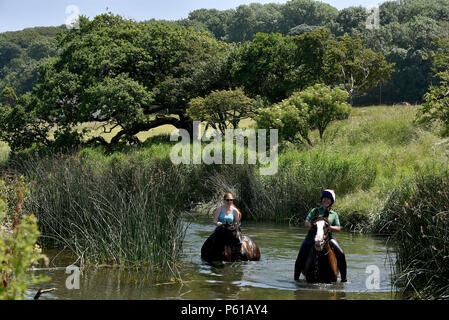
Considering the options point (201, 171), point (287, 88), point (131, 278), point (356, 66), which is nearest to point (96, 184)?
point (131, 278)

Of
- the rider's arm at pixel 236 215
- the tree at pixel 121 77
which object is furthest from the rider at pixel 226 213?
the tree at pixel 121 77

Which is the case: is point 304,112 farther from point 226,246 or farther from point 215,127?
point 226,246

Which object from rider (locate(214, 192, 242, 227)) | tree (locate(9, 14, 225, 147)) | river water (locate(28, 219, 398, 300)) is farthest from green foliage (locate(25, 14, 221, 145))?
rider (locate(214, 192, 242, 227))

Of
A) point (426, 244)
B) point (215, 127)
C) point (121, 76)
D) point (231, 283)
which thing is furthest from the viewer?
point (121, 76)

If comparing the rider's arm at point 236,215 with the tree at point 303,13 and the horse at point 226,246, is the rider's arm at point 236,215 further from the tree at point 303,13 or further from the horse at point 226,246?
the tree at point 303,13

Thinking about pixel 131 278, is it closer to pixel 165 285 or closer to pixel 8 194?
pixel 165 285

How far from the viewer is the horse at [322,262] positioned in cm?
959

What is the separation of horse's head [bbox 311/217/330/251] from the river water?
94cm

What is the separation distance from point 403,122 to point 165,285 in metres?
21.7

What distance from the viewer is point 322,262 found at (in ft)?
32.6

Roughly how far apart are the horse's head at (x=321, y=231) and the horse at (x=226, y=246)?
2.79 metres

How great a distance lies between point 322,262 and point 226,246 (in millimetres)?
2824

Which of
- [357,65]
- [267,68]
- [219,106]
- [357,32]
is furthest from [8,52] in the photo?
[219,106]

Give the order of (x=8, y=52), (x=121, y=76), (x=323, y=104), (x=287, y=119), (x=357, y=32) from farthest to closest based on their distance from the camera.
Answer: (x=8, y=52), (x=357, y=32), (x=121, y=76), (x=323, y=104), (x=287, y=119)
